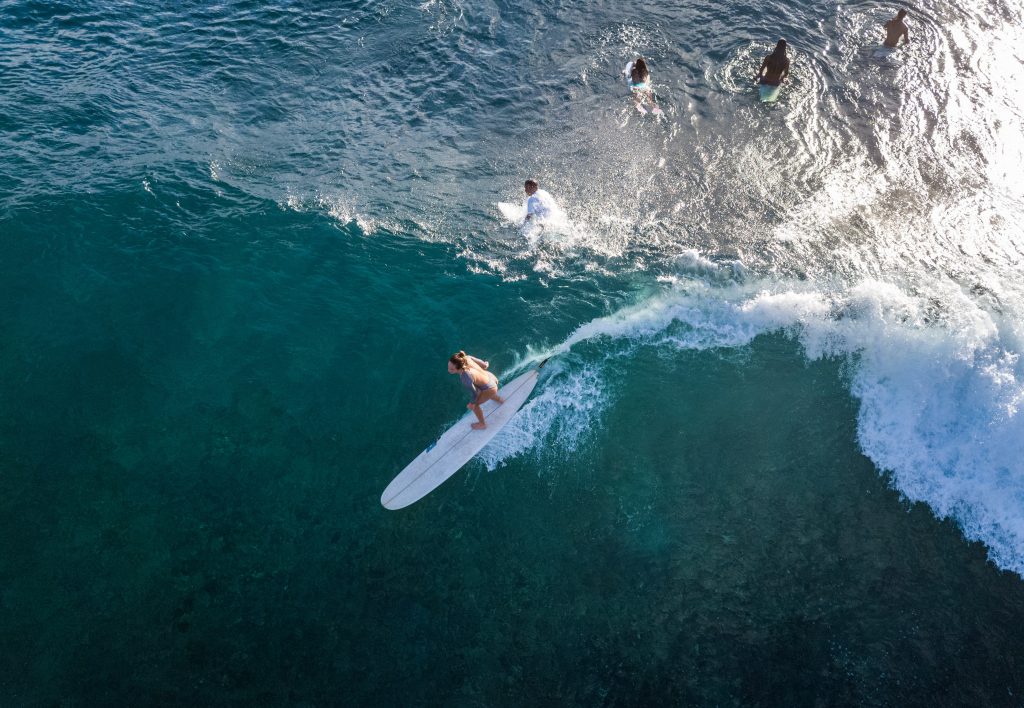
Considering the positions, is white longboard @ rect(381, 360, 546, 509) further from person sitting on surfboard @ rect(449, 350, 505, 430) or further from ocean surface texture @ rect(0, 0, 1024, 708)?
ocean surface texture @ rect(0, 0, 1024, 708)

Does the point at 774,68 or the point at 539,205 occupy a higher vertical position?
the point at 774,68

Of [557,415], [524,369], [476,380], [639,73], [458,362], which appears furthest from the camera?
[639,73]

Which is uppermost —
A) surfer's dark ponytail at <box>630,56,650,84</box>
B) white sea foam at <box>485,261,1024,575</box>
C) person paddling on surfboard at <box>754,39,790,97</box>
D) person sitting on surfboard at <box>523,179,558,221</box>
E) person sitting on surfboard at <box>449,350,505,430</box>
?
surfer's dark ponytail at <box>630,56,650,84</box>

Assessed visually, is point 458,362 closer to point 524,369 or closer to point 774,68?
point 524,369

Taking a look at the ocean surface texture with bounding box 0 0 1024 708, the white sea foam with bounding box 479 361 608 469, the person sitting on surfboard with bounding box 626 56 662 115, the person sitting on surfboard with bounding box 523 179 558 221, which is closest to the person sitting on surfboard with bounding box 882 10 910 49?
the ocean surface texture with bounding box 0 0 1024 708

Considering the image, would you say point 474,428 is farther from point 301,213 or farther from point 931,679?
point 931,679

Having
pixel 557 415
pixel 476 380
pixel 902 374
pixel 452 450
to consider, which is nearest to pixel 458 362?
pixel 476 380

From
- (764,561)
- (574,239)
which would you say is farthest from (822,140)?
(764,561)
